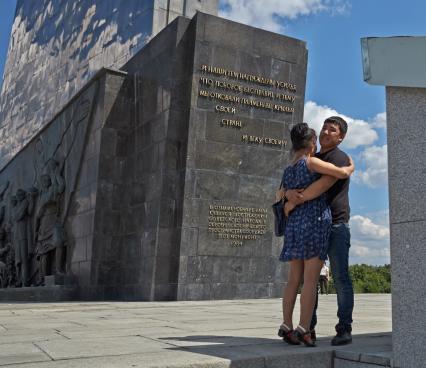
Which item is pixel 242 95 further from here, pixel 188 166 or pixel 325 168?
pixel 325 168

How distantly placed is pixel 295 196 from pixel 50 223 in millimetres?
12765

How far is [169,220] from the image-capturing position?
10.3 metres

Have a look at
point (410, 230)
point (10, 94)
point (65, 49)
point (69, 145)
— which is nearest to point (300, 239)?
point (410, 230)

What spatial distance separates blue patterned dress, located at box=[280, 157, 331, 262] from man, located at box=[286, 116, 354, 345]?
2.7 inches

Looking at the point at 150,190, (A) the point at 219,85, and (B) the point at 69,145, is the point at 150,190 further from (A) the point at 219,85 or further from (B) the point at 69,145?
(B) the point at 69,145

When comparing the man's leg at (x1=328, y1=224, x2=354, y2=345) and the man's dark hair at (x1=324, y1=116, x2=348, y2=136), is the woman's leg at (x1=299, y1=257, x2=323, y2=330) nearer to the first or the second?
the man's leg at (x1=328, y1=224, x2=354, y2=345)

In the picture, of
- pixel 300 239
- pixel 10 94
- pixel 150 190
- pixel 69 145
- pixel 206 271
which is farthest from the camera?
pixel 10 94

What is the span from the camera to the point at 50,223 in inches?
614

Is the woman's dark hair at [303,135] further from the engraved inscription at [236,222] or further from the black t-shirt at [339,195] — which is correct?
the engraved inscription at [236,222]

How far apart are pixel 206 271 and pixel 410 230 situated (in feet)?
23.7

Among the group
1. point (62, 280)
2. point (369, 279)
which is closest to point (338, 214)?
point (62, 280)

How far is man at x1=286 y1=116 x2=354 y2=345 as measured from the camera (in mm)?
3865

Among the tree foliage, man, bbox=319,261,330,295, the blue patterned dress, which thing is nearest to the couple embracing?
the blue patterned dress

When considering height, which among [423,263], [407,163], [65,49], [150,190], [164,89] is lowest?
[423,263]
